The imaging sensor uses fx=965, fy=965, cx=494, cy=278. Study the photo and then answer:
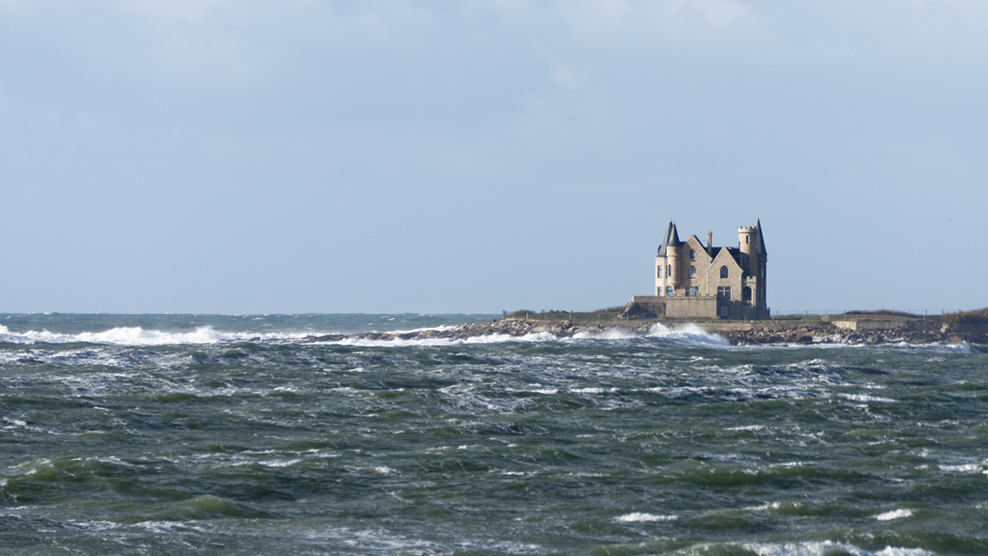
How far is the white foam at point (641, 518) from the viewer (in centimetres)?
1455

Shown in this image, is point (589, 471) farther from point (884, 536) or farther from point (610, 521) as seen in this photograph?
point (884, 536)

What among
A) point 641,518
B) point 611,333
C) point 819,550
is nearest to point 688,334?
point 611,333

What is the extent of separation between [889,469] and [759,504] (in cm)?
432

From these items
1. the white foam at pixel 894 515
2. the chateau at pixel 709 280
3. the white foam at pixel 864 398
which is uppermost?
the chateau at pixel 709 280

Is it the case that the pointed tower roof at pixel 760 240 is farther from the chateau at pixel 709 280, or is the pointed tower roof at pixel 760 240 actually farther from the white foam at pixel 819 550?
the white foam at pixel 819 550

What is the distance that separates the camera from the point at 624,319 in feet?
307

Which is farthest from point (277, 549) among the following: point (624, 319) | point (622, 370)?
point (624, 319)

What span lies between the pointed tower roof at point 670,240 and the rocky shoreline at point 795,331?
1195 cm

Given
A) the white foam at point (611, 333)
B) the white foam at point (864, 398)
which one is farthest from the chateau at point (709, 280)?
the white foam at point (864, 398)

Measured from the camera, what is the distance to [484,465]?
739 inches

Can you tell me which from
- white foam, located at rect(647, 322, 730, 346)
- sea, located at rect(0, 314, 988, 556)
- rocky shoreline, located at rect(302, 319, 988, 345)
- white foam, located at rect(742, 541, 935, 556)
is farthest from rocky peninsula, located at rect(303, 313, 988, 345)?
white foam, located at rect(742, 541, 935, 556)

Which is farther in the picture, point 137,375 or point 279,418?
point 137,375

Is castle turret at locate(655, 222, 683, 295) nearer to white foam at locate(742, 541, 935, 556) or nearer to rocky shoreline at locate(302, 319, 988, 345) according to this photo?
rocky shoreline at locate(302, 319, 988, 345)

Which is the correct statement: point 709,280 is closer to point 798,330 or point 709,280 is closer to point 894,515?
point 798,330
